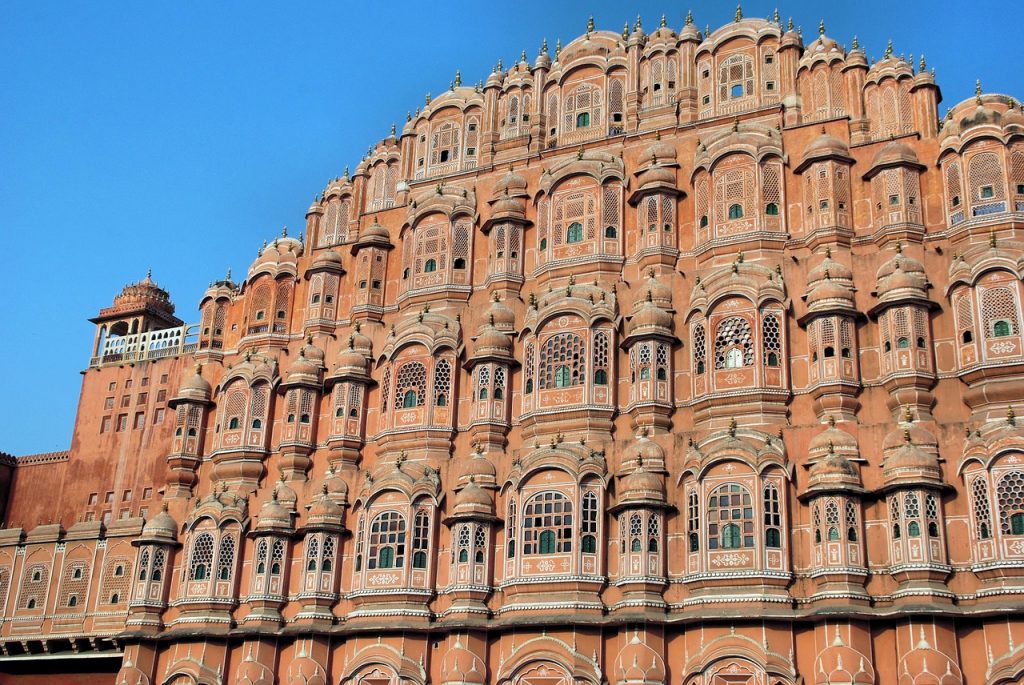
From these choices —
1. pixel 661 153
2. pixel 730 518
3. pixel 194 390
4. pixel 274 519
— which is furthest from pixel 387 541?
pixel 661 153

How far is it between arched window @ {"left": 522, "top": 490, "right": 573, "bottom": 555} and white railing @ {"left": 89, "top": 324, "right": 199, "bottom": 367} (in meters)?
20.2

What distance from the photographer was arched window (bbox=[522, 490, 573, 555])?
2983cm

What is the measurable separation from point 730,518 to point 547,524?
4577 millimetres

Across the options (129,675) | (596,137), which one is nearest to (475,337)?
(596,137)

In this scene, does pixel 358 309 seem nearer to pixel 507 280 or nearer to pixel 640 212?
pixel 507 280

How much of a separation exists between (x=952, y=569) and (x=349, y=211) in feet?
70.1

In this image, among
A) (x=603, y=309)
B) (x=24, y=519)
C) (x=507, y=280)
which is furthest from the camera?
(x=24, y=519)

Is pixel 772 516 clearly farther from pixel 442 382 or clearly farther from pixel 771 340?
pixel 442 382

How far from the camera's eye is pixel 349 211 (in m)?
38.8

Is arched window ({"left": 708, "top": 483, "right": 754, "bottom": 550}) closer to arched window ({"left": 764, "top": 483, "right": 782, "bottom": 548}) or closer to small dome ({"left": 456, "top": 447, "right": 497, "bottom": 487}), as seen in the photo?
arched window ({"left": 764, "top": 483, "right": 782, "bottom": 548})

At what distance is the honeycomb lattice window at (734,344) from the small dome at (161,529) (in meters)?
16.4

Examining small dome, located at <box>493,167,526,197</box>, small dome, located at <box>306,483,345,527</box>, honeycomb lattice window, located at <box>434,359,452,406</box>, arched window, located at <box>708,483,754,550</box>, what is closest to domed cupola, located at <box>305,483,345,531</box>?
small dome, located at <box>306,483,345,527</box>

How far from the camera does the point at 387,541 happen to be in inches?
1258

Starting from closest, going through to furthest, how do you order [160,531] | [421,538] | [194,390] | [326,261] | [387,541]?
[421,538] → [387,541] → [160,531] → [194,390] → [326,261]
